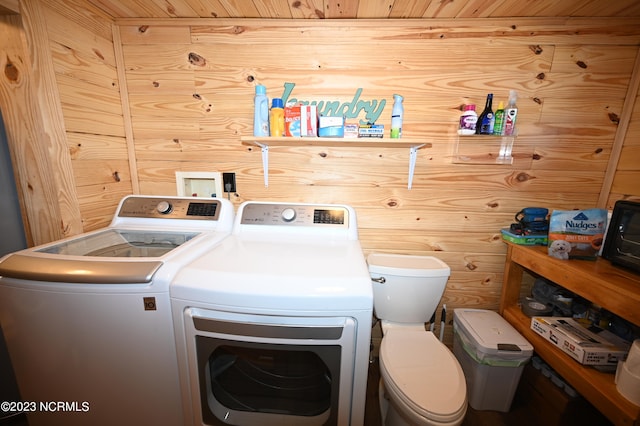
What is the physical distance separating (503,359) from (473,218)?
2.56 ft

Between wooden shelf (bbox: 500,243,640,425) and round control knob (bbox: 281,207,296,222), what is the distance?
1309mm

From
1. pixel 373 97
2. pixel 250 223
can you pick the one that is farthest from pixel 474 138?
pixel 250 223

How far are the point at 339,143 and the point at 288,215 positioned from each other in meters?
0.52

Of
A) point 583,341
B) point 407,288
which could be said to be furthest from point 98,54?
point 583,341

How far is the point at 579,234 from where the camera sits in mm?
1120

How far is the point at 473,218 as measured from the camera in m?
1.47

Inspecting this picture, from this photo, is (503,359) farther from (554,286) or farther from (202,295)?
(202,295)

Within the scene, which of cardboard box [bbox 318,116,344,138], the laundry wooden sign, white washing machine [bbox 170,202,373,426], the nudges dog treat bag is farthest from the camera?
the laundry wooden sign

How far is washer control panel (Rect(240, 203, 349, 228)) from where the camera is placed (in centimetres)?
125

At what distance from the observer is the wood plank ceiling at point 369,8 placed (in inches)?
45.6

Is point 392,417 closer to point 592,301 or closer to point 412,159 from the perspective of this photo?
point 592,301

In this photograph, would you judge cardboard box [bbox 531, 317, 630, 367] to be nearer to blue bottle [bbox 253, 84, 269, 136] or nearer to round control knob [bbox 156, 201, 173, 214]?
blue bottle [bbox 253, 84, 269, 136]

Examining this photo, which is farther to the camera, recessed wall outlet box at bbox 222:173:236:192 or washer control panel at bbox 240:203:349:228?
recessed wall outlet box at bbox 222:173:236:192

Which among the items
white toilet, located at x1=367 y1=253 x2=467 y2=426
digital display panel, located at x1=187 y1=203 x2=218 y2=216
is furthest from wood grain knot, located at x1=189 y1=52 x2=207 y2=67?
white toilet, located at x1=367 y1=253 x2=467 y2=426
